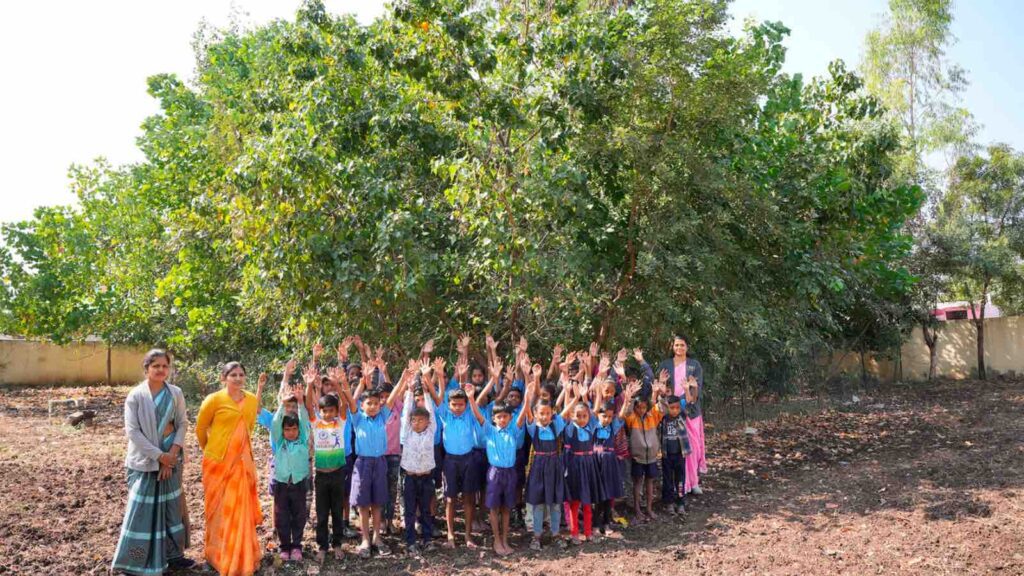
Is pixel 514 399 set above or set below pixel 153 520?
above

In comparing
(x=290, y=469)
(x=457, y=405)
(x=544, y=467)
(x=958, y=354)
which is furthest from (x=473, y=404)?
(x=958, y=354)

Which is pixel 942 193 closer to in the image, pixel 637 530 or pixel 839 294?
pixel 839 294

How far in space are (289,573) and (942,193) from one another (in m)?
22.9

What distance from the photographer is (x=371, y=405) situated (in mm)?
6746

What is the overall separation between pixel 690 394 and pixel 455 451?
303 centimetres

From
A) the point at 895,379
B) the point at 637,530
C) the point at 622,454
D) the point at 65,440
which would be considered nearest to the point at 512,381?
the point at 622,454

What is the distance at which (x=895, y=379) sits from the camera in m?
23.4

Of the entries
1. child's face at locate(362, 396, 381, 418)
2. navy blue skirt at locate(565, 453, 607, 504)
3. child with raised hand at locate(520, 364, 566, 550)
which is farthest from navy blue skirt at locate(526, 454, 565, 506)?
child's face at locate(362, 396, 381, 418)

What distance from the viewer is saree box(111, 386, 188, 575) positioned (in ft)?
19.0

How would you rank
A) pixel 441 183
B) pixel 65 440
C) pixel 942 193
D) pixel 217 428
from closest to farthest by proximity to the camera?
pixel 217 428, pixel 441 183, pixel 65 440, pixel 942 193

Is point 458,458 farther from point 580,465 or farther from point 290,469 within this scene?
point 290,469

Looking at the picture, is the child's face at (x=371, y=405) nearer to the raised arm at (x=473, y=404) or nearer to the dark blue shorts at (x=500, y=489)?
the raised arm at (x=473, y=404)

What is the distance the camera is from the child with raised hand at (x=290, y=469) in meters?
6.27

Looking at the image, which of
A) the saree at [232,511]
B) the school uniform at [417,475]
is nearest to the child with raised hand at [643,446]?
the school uniform at [417,475]
